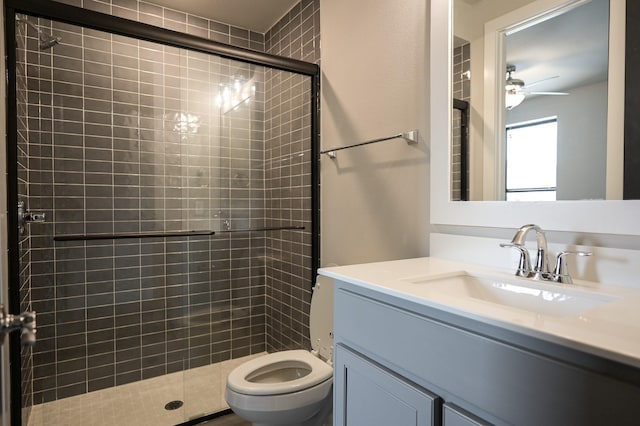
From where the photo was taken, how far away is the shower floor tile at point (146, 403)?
6.51 ft

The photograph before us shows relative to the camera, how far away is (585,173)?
3.22ft

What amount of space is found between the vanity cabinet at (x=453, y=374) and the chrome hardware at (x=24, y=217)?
4.73 feet

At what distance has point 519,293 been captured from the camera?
0.98 metres

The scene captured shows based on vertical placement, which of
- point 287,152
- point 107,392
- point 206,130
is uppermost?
point 206,130

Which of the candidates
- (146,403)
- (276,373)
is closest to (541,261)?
(276,373)

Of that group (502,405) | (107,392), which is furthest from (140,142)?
(502,405)

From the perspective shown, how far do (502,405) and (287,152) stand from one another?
198cm

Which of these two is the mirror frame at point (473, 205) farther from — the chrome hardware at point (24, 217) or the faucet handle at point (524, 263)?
the chrome hardware at point (24, 217)

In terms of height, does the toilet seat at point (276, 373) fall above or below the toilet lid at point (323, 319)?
below

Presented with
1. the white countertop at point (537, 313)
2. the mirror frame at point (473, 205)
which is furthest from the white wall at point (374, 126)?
the white countertop at point (537, 313)

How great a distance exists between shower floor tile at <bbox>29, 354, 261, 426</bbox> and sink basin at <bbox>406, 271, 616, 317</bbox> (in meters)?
1.72

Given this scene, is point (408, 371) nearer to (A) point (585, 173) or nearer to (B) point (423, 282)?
(B) point (423, 282)

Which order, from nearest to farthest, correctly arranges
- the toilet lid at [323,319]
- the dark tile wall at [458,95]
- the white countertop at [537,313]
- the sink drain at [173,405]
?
the white countertop at [537,313] < the dark tile wall at [458,95] < the toilet lid at [323,319] < the sink drain at [173,405]

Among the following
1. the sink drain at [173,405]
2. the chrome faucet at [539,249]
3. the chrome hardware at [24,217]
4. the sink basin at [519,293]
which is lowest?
the sink drain at [173,405]
